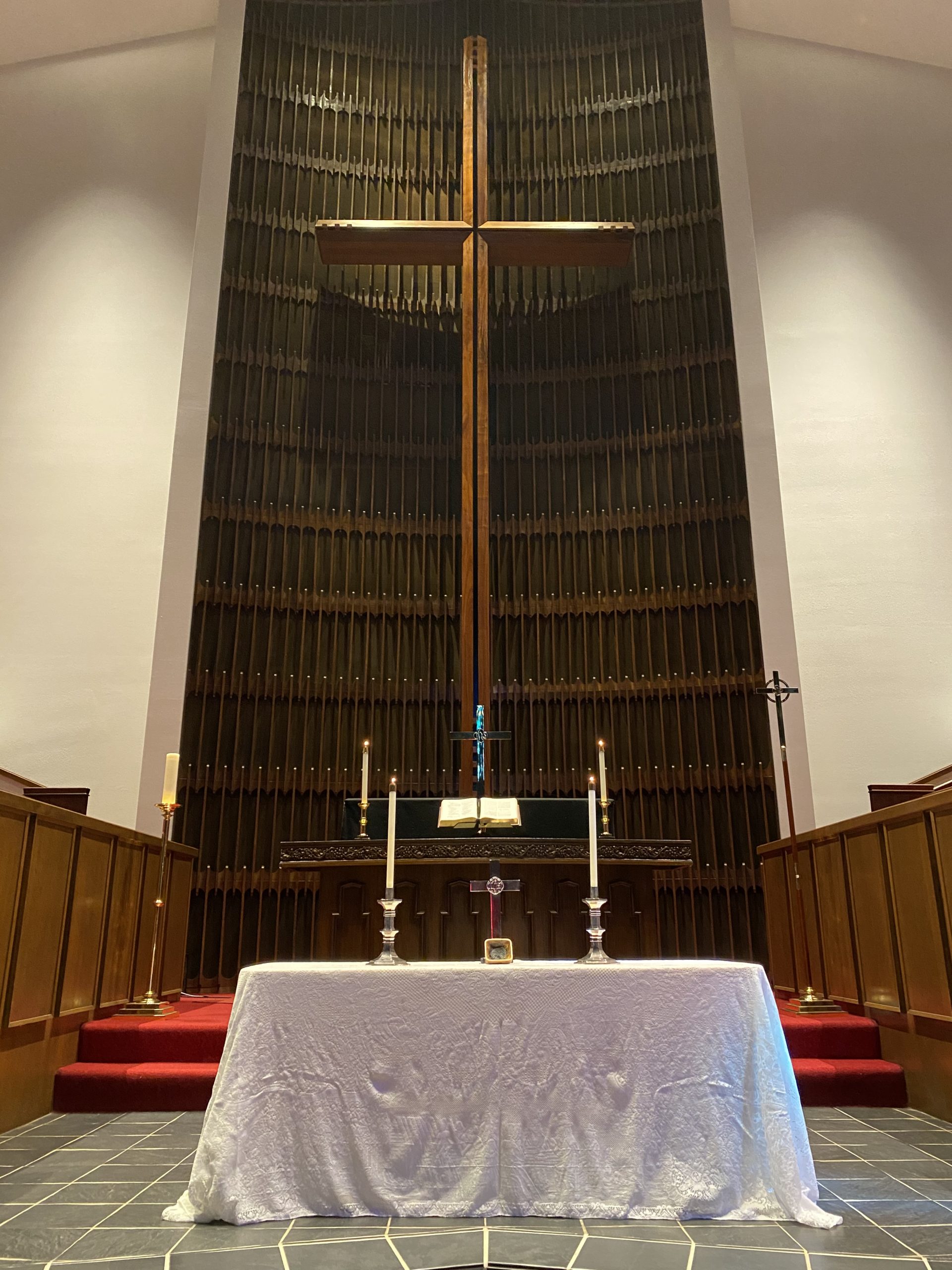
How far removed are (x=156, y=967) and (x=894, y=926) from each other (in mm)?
3288

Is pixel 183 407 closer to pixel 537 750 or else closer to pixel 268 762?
pixel 268 762

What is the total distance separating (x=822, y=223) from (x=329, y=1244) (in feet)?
27.0

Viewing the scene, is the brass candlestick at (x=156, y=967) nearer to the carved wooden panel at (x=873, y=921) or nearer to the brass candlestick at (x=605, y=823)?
the brass candlestick at (x=605, y=823)

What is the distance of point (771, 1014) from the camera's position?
2.46 meters

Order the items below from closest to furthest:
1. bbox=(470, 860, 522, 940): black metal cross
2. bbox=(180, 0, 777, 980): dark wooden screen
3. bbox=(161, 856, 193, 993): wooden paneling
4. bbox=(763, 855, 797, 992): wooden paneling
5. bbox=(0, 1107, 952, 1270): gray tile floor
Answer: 1. bbox=(0, 1107, 952, 1270): gray tile floor
2. bbox=(470, 860, 522, 940): black metal cross
3. bbox=(161, 856, 193, 993): wooden paneling
4. bbox=(763, 855, 797, 992): wooden paneling
5. bbox=(180, 0, 777, 980): dark wooden screen

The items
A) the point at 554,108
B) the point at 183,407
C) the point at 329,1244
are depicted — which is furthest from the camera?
the point at 554,108

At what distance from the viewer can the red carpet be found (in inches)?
152

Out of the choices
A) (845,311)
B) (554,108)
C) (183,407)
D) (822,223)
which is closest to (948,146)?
(822,223)

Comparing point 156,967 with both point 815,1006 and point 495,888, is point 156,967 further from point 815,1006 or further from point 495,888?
point 815,1006

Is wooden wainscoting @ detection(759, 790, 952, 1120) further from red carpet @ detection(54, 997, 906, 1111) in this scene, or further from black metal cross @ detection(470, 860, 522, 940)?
black metal cross @ detection(470, 860, 522, 940)

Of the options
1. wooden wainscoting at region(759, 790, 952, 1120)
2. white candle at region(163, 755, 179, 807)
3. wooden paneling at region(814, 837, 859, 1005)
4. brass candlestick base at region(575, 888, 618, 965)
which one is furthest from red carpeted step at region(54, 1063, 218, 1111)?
wooden paneling at region(814, 837, 859, 1005)

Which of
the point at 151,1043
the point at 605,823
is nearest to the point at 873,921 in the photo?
the point at 605,823

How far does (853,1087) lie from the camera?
385cm

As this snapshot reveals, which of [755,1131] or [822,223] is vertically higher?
[822,223]
